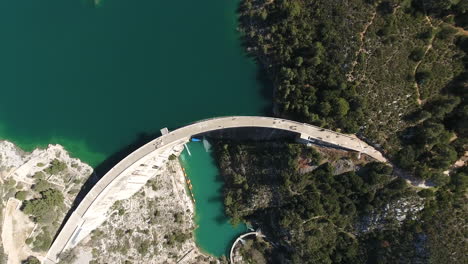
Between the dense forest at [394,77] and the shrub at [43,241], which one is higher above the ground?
the dense forest at [394,77]

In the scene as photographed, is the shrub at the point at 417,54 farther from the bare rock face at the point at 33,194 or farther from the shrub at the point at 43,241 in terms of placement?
the shrub at the point at 43,241

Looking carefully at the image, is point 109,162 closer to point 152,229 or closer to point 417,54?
point 152,229

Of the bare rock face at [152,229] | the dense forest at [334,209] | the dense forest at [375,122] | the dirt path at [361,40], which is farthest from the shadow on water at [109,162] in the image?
the dirt path at [361,40]

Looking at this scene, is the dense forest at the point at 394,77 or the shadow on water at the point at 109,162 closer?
the dense forest at the point at 394,77

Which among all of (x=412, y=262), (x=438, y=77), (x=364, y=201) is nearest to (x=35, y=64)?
(x=364, y=201)

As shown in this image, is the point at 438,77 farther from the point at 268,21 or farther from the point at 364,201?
the point at 268,21
